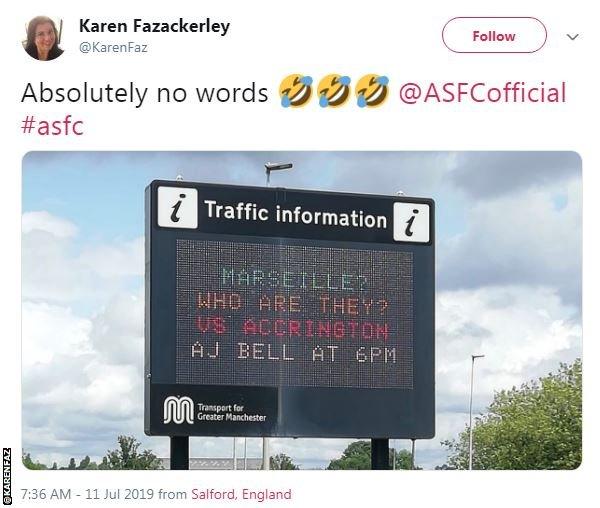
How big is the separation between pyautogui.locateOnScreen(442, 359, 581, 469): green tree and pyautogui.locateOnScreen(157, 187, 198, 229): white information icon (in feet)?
8.43

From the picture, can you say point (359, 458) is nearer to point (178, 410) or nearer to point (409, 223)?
point (178, 410)

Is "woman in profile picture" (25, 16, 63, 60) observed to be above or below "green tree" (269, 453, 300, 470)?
above

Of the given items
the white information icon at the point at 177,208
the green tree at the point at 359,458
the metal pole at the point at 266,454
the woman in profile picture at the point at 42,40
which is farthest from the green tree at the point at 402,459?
the woman in profile picture at the point at 42,40

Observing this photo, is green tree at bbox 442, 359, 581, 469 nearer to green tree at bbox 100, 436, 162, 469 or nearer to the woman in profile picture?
green tree at bbox 100, 436, 162, 469

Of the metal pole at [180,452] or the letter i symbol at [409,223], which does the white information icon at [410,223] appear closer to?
the letter i symbol at [409,223]

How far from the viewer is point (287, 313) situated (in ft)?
31.6

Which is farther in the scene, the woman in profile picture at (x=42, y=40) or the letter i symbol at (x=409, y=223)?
the letter i symbol at (x=409, y=223)

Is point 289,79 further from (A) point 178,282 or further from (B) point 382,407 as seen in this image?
(B) point 382,407

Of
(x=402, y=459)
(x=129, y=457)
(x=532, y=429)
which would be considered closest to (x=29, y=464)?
(x=129, y=457)

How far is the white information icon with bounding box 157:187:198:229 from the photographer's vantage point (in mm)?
9508

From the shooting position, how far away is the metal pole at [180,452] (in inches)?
368

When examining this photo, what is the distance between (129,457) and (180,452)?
36 centimetres

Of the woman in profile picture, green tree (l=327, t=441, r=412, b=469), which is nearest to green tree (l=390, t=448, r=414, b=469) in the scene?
green tree (l=327, t=441, r=412, b=469)

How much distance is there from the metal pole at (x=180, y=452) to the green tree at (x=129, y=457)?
121 millimetres
